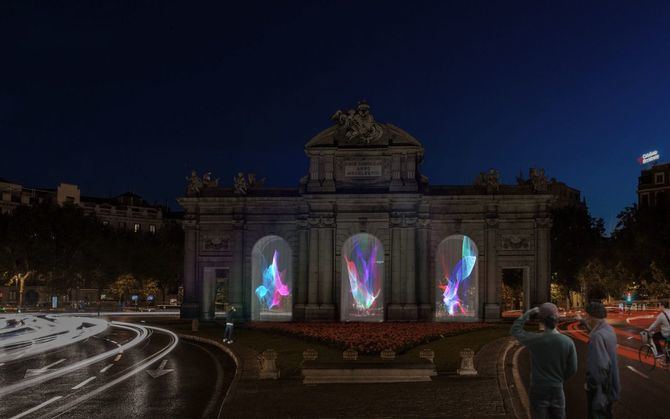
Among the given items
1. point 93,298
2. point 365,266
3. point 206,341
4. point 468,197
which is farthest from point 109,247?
point 206,341

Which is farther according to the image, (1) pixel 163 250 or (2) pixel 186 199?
(1) pixel 163 250

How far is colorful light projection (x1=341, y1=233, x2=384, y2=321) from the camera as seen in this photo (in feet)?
210

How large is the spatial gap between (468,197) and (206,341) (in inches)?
1116

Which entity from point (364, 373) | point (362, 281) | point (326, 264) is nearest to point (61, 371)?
point (364, 373)

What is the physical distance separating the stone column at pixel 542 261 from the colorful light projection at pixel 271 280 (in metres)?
21.0

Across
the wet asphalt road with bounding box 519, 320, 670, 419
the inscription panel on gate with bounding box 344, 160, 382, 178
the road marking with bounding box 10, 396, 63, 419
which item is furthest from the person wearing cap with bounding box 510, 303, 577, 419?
the inscription panel on gate with bounding box 344, 160, 382, 178

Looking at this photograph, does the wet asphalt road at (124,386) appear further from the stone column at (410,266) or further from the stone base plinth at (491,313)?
the stone base plinth at (491,313)

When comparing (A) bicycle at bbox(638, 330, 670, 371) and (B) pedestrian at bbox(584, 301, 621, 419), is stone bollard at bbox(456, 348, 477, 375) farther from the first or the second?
(B) pedestrian at bbox(584, 301, 621, 419)

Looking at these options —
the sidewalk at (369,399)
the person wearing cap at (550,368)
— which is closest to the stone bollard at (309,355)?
the sidewalk at (369,399)

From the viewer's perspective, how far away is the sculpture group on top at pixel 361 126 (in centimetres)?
6234

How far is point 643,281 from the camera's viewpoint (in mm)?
86500

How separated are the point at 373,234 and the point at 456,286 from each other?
8307mm

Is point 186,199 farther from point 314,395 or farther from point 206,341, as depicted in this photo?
point 314,395

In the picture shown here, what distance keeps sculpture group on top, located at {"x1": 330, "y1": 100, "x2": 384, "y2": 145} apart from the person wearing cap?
5107cm
